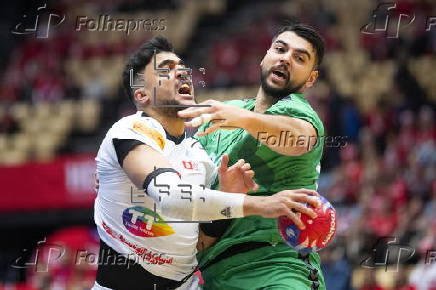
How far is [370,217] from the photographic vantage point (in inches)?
465

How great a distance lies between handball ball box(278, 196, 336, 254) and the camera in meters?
5.23

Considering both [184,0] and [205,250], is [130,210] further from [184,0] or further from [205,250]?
[184,0]

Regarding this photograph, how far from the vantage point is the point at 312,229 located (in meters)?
5.25

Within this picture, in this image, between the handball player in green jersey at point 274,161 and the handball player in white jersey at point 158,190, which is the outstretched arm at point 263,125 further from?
the handball player in white jersey at point 158,190

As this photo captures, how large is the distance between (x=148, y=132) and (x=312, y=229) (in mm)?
1143

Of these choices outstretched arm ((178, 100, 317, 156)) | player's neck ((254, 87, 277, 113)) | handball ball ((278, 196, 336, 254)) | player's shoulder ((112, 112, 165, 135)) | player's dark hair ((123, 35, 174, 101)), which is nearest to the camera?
outstretched arm ((178, 100, 317, 156))

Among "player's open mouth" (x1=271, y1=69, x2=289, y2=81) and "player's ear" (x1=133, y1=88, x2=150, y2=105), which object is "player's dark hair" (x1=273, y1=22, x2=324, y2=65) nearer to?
"player's open mouth" (x1=271, y1=69, x2=289, y2=81)

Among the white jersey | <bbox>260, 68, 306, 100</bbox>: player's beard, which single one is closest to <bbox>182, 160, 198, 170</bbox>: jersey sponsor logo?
the white jersey

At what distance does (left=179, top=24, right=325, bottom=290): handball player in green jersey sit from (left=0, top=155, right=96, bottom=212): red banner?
414 inches

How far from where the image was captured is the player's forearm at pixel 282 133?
17.6ft

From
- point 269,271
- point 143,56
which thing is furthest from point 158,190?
point 143,56

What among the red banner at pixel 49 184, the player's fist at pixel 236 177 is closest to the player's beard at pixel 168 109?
the player's fist at pixel 236 177

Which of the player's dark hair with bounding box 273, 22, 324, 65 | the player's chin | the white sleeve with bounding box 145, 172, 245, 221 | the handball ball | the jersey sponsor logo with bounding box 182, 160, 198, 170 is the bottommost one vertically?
the handball ball

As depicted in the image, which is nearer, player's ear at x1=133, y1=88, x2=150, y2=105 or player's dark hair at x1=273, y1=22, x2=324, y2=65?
player's ear at x1=133, y1=88, x2=150, y2=105
